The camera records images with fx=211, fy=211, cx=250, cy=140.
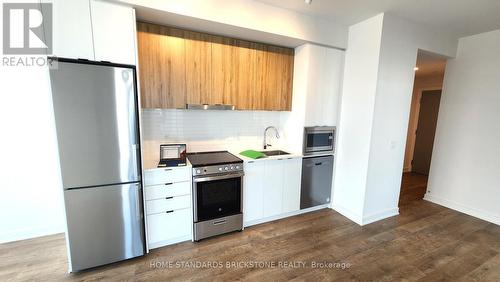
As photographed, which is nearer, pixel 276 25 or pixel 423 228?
pixel 276 25

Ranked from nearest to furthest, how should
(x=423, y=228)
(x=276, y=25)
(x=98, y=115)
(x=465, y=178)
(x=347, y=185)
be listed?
1. (x=98, y=115)
2. (x=276, y=25)
3. (x=423, y=228)
4. (x=347, y=185)
5. (x=465, y=178)

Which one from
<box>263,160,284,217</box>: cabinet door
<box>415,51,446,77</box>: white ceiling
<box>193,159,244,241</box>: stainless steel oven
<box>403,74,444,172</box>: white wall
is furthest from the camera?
<box>403,74,444,172</box>: white wall

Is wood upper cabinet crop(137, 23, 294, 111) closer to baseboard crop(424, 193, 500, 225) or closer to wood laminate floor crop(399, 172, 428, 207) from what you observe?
wood laminate floor crop(399, 172, 428, 207)

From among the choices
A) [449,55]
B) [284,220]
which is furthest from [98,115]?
[449,55]

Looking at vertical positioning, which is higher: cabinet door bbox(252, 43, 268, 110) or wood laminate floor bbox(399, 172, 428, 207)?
cabinet door bbox(252, 43, 268, 110)

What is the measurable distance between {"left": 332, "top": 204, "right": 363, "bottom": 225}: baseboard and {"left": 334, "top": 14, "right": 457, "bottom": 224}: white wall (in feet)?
0.05

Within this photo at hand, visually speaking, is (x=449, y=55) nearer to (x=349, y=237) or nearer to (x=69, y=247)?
(x=349, y=237)

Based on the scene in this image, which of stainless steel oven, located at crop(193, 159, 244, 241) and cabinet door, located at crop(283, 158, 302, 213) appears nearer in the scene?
stainless steel oven, located at crop(193, 159, 244, 241)

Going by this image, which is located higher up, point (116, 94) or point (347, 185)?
point (116, 94)

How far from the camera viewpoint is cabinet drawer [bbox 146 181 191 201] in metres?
2.29

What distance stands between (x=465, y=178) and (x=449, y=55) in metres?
2.01

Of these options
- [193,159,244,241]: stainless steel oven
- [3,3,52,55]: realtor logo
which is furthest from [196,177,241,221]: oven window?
[3,3,52,55]: realtor logo

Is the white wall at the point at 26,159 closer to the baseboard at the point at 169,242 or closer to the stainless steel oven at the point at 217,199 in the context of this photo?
the baseboard at the point at 169,242

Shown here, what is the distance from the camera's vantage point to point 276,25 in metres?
2.61
